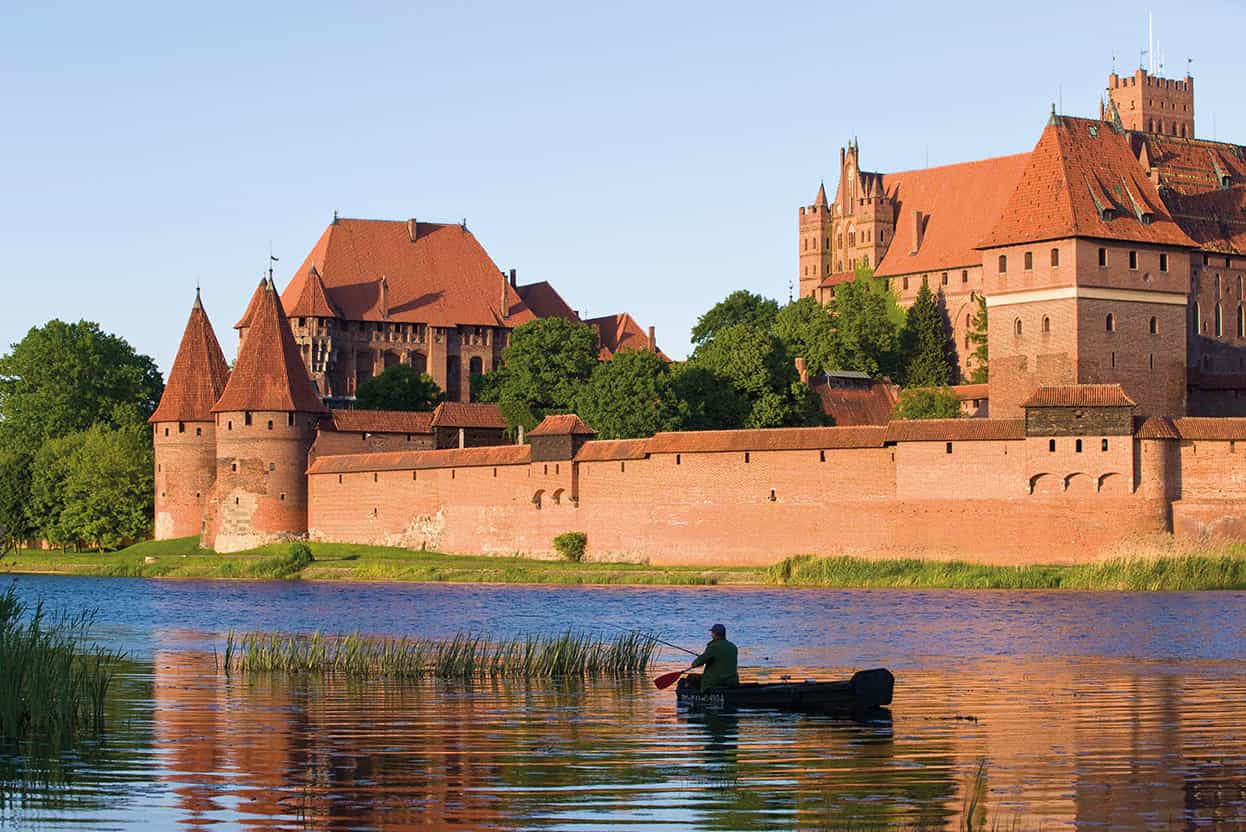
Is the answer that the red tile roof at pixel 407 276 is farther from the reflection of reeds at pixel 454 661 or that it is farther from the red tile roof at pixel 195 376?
the reflection of reeds at pixel 454 661

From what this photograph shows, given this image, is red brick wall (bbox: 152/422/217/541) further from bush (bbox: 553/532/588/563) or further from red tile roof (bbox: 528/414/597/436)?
bush (bbox: 553/532/588/563)

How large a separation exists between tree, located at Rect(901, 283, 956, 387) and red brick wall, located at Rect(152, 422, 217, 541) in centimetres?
2457

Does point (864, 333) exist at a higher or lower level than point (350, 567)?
higher

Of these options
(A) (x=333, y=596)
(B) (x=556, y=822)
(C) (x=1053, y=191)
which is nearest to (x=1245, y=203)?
(C) (x=1053, y=191)

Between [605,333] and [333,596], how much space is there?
46158 millimetres

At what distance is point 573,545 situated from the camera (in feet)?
158

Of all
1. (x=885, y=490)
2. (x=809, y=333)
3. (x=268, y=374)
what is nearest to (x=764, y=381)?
(x=885, y=490)

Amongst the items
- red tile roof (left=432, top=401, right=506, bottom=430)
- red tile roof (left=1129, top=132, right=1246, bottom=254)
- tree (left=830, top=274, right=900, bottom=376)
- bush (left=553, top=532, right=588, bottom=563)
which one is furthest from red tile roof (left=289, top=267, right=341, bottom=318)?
bush (left=553, top=532, right=588, bottom=563)

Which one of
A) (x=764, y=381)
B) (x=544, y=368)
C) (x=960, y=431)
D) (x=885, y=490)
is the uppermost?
(x=544, y=368)

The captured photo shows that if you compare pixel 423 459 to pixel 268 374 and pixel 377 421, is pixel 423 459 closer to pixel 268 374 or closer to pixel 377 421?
pixel 377 421

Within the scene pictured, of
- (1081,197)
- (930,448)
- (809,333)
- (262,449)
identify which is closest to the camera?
(930,448)

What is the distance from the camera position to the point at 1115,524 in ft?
135

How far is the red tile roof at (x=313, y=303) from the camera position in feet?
247

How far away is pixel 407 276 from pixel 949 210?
20.8 meters
